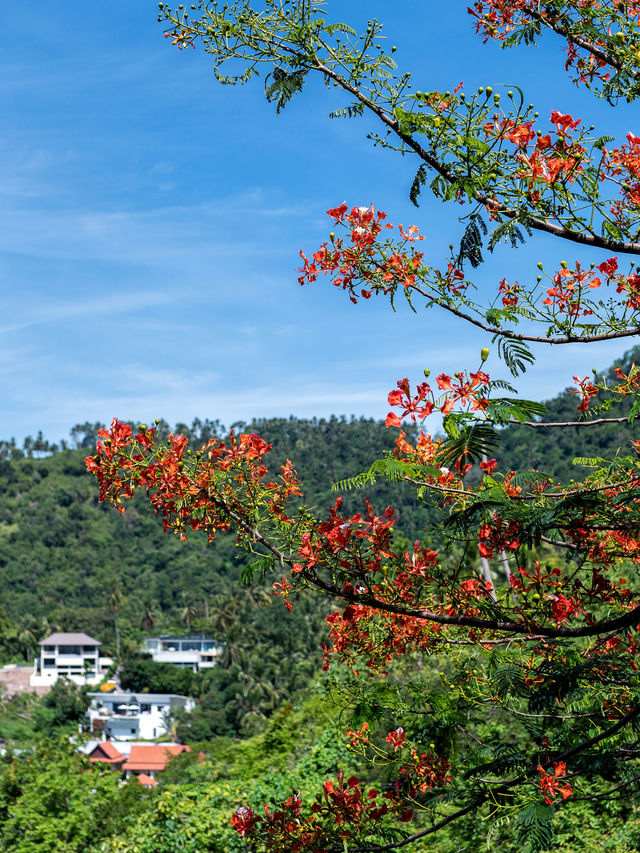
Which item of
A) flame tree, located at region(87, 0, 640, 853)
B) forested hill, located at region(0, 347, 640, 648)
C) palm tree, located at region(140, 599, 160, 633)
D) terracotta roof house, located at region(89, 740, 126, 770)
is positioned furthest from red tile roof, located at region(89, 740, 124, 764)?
flame tree, located at region(87, 0, 640, 853)

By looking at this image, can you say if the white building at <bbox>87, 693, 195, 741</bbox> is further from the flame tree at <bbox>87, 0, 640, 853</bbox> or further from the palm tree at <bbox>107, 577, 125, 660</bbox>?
the flame tree at <bbox>87, 0, 640, 853</bbox>

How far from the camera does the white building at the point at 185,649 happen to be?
70500 millimetres

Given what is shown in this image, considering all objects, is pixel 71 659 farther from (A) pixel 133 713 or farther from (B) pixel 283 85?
(B) pixel 283 85

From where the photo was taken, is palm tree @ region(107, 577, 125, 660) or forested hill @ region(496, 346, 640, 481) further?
palm tree @ region(107, 577, 125, 660)

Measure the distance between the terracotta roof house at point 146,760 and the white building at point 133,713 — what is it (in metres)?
7.32

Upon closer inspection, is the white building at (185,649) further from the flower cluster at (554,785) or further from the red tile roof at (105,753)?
the flower cluster at (554,785)

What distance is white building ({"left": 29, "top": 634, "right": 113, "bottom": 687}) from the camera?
2613 inches

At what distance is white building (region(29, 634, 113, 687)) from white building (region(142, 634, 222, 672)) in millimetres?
4201

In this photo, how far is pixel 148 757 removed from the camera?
4434 cm

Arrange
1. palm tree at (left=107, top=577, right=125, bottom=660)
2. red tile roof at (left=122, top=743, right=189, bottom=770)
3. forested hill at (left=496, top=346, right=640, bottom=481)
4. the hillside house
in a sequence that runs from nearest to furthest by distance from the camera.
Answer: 1. red tile roof at (left=122, top=743, right=189, bottom=770)
2. the hillside house
3. forested hill at (left=496, top=346, right=640, bottom=481)
4. palm tree at (left=107, top=577, right=125, bottom=660)

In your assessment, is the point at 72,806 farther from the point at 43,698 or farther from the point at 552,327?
the point at 43,698

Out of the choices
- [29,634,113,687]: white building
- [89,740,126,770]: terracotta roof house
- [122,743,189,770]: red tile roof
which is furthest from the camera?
[29,634,113,687]: white building

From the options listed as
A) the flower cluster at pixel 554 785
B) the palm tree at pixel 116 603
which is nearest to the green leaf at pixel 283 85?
the flower cluster at pixel 554 785

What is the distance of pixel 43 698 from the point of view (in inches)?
2164
